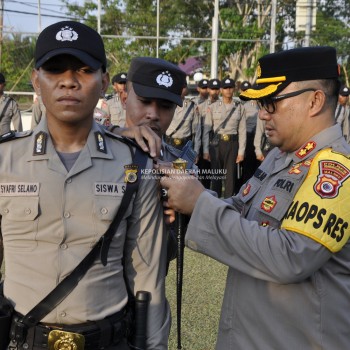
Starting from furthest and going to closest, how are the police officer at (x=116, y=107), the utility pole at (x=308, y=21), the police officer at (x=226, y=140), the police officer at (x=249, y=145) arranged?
the utility pole at (x=308, y=21)
the police officer at (x=249, y=145)
the police officer at (x=226, y=140)
the police officer at (x=116, y=107)

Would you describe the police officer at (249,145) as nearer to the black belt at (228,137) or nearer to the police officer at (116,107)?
the black belt at (228,137)

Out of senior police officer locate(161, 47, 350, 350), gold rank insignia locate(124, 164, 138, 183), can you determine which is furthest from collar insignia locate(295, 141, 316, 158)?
gold rank insignia locate(124, 164, 138, 183)

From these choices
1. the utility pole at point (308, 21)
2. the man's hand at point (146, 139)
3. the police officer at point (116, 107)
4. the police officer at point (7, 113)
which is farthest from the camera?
the utility pole at point (308, 21)

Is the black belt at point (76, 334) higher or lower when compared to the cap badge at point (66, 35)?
lower

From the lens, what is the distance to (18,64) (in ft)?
87.8

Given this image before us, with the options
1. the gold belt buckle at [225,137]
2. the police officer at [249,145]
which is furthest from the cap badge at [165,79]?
the police officer at [249,145]

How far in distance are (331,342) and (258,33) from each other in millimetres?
24263

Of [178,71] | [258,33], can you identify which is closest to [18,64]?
[258,33]

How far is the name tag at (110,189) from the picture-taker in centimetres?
201

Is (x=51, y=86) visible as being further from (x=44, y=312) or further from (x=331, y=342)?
(x=331, y=342)

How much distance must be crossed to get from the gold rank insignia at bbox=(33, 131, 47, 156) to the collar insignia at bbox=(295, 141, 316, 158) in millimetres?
930

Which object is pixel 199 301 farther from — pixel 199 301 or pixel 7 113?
pixel 7 113

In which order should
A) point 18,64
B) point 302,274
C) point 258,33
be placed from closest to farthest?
point 302,274, point 258,33, point 18,64

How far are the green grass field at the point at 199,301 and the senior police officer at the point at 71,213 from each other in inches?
86.0
